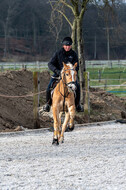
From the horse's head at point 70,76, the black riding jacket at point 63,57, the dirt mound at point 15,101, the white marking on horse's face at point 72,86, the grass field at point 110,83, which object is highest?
the black riding jacket at point 63,57

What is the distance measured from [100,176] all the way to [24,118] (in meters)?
8.17

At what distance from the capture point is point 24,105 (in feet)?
53.9

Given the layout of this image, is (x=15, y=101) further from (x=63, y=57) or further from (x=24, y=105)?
(x=63, y=57)

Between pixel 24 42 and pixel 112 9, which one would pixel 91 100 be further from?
pixel 24 42

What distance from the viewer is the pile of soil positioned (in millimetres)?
14805

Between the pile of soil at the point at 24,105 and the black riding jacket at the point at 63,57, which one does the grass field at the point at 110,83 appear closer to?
the pile of soil at the point at 24,105

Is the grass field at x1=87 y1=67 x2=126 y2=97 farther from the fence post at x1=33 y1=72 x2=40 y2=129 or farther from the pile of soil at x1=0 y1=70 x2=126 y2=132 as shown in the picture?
the fence post at x1=33 y1=72 x2=40 y2=129

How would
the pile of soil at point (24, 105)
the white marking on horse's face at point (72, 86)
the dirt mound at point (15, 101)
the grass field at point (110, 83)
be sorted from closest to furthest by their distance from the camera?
the white marking on horse's face at point (72, 86), the dirt mound at point (15, 101), the pile of soil at point (24, 105), the grass field at point (110, 83)

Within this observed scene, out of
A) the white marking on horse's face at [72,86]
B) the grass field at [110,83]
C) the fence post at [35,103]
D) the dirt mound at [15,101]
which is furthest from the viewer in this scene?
the grass field at [110,83]

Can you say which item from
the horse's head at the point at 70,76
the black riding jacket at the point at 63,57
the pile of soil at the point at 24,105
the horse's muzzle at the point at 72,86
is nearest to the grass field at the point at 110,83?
the pile of soil at the point at 24,105

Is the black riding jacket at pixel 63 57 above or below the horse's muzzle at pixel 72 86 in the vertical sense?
above

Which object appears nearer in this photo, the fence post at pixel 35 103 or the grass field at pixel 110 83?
the fence post at pixel 35 103

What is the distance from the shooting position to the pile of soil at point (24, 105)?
1480cm

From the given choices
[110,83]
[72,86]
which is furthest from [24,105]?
[110,83]
